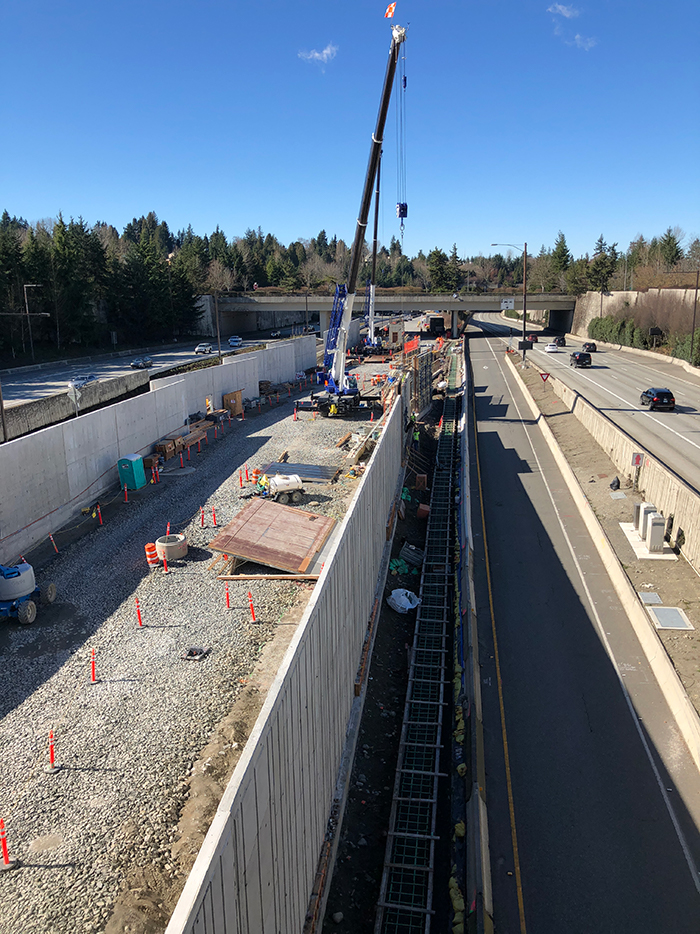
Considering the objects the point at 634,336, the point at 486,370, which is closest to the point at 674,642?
the point at 486,370

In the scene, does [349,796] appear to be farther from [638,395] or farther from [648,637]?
[638,395]

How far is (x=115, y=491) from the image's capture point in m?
25.7

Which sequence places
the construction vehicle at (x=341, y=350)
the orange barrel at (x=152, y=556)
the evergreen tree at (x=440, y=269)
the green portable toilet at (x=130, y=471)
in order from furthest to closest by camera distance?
the evergreen tree at (x=440, y=269) < the construction vehicle at (x=341, y=350) < the green portable toilet at (x=130, y=471) < the orange barrel at (x=152, y=556)

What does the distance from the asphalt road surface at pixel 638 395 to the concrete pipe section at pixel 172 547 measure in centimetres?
1982

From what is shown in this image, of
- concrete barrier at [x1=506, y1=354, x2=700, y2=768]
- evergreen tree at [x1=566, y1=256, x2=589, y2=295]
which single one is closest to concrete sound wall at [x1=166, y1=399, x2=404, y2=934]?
concrete barrier at [x1=506, y1=354, x2=700, y2=768]

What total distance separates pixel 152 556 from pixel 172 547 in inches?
25.0

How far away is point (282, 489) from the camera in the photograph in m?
23.4

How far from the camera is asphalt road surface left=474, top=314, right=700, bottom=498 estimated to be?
102ft

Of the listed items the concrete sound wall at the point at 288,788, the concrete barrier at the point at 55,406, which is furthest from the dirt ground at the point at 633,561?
the concrete barrier at the point at 55,406

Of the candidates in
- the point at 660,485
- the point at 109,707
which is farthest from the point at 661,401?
the point at 109,707

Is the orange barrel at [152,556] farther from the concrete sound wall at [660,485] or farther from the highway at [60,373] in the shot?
the highway at [60,373]

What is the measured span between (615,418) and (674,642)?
2636 cm

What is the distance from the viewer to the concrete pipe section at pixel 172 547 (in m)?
18.1

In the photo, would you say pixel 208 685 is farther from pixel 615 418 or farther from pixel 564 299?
pixel 564 299
